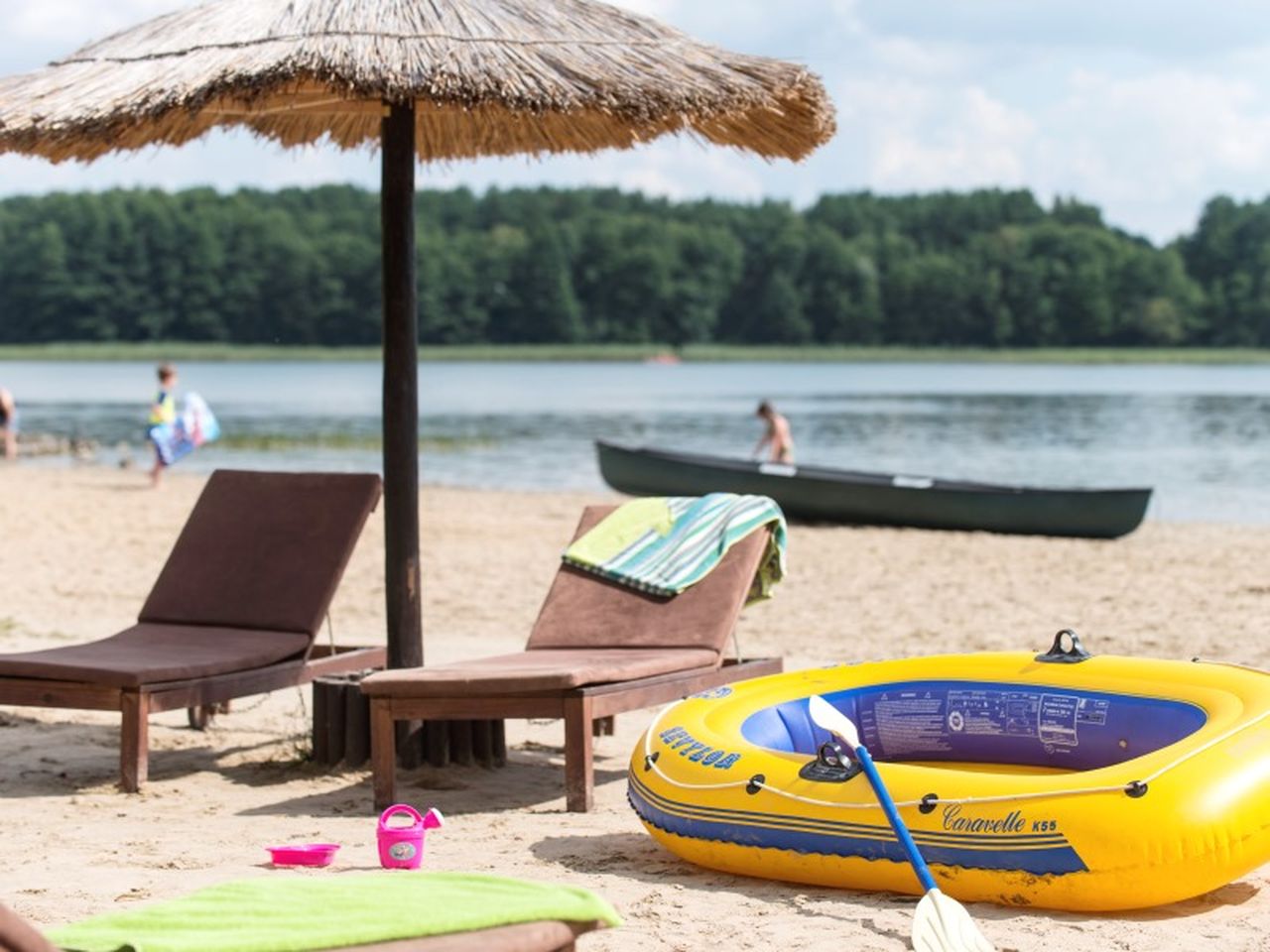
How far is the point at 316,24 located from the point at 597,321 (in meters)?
90.1

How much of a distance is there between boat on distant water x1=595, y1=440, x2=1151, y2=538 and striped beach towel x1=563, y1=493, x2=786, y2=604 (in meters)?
9.66

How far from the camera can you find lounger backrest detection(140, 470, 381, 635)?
6688 mm

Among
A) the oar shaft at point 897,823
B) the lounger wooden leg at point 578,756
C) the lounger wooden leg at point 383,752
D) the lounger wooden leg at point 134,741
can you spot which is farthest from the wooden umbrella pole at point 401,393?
the oar shaft at point 897,823

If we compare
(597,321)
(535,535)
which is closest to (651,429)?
(535,535)

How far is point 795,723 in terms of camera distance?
5.41 meters

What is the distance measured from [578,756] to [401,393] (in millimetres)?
1493

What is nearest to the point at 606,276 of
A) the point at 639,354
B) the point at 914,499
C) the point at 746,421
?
the point at 639,354

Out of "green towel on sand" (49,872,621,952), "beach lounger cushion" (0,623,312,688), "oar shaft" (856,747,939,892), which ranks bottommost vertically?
"oar shaft" (856,747,939,892)

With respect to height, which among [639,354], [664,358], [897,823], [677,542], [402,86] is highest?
[402,86]

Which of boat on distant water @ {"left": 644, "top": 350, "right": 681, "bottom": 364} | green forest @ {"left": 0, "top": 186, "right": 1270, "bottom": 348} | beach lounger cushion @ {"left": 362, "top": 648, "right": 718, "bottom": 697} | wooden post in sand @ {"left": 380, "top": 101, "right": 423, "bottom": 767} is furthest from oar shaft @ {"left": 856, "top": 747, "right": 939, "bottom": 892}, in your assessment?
boat on distant water @ {"left": 644, "top": 350, "right": 681, "bottom": 364}

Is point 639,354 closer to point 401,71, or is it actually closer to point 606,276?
point 606,276

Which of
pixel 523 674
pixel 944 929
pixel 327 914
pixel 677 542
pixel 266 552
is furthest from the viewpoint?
pixel 266 552

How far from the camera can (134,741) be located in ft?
19.5

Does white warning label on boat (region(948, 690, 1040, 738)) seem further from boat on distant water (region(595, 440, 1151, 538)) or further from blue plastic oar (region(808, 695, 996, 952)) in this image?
boat on distant water (region(595, 440, 1151, 538))
